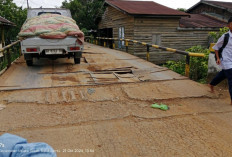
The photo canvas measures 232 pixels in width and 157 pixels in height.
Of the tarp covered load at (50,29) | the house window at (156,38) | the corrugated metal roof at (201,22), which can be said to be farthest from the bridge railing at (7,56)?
the corrugated metal roof at (201,22)

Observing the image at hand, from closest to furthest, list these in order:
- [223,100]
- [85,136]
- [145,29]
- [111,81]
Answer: [85,136], [223,100], [111,81], [145,29]

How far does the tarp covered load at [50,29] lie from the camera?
261 inches

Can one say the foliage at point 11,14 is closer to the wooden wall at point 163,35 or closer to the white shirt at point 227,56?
the wooden wall at point 163,35

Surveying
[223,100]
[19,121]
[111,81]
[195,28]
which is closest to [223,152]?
[223,100]

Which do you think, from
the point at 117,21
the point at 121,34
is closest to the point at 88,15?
the point at 117,21

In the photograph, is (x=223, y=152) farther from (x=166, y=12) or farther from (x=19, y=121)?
(x=166, y=12)

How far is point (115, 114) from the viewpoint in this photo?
381 centimetres

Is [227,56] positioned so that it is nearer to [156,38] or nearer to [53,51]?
[53,51]

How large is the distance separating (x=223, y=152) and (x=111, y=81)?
347 cm

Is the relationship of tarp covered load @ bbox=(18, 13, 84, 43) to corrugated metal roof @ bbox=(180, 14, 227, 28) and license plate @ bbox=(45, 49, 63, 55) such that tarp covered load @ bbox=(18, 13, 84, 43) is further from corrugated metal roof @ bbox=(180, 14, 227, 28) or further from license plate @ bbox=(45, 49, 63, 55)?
corrugated metal roof @ bbox=(180, 14, 227, 28)

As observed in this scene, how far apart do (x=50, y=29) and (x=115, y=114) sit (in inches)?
167

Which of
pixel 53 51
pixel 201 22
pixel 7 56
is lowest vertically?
pixel 7 56

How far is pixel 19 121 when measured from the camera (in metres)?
3.50

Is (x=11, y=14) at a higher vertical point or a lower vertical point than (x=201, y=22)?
higher
